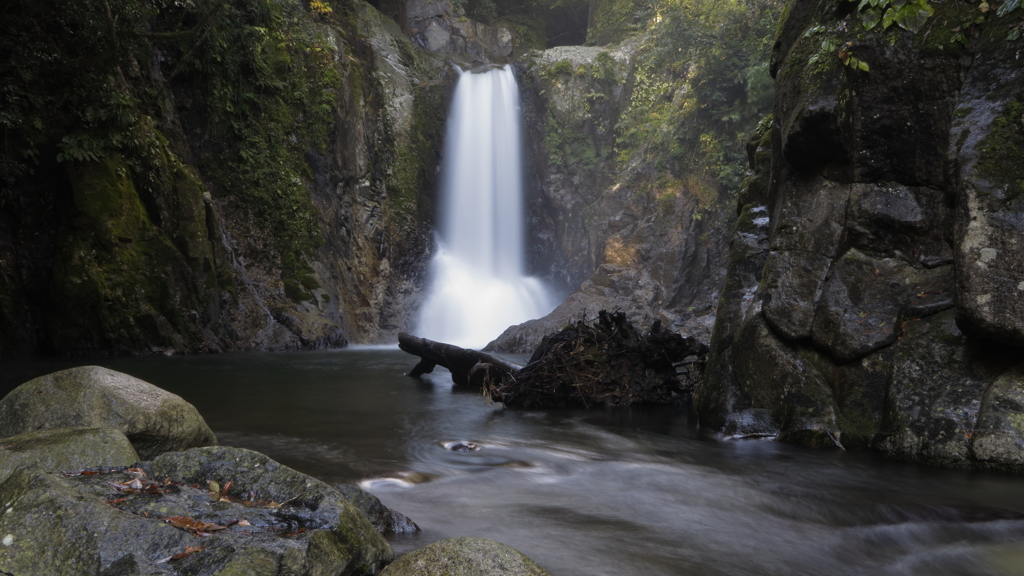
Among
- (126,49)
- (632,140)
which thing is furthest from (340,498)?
(632,140)

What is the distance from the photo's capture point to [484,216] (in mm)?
25000

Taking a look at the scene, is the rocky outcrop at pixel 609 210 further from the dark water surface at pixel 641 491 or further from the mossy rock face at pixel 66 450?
the mossy rock face at pixel 66 450

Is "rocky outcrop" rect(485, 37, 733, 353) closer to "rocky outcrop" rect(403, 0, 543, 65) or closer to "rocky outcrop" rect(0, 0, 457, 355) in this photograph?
"rocky outcrop" rect(403, 0, 543, 65)

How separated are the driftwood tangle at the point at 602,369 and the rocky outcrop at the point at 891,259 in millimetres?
1557

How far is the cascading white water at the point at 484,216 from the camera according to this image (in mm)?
23141

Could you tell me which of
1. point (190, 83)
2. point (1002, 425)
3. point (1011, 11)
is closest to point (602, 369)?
point (1002, 425)

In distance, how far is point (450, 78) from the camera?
25406 millimetres

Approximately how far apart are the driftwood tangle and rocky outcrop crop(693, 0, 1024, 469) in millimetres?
1557

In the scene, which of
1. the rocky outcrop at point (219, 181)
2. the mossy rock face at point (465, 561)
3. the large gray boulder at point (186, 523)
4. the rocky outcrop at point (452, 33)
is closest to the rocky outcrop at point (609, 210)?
the rocky outcrop at point (452, 33)

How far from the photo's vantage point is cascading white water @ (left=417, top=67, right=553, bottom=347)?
75.9 feet

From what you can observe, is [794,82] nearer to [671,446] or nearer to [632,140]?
[671,446]

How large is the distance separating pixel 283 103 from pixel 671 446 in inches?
654

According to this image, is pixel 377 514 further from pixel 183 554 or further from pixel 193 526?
pixel 183 554

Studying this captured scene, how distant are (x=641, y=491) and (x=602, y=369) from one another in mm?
3423
